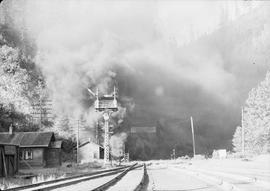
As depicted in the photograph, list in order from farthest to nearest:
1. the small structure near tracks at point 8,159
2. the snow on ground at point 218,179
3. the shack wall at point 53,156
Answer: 1. the shack wall at point 53,156
2. the small structure near tracks at point 8,159
3. the snow on ground at point 218,179

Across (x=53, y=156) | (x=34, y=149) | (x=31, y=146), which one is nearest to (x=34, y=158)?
(x=34, y=149)

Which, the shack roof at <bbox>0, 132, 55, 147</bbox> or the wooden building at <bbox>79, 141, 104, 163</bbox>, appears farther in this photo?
the wooden building at <bbox>79, 141, 104, 163</bbox>

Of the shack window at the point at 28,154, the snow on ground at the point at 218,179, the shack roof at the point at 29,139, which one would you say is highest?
the shack roof at the point at 29,139

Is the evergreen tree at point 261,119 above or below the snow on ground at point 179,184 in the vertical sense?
above

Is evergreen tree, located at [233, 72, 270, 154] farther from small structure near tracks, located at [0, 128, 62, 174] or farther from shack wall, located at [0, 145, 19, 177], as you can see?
shack wall, located at [0, 145, 19, 177]

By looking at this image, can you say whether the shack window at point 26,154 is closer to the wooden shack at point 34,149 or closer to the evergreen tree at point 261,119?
the wooden shack at point 34,149

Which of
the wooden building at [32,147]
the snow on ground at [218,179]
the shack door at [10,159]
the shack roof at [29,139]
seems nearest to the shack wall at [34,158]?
the wooden building at [32,147]

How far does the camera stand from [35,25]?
411 ft

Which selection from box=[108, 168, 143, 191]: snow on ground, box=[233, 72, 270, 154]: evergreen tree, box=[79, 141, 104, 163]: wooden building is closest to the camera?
box=[108, 168, 143, 191]: snow on ground

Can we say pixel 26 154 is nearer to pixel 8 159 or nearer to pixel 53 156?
pixel 53 156

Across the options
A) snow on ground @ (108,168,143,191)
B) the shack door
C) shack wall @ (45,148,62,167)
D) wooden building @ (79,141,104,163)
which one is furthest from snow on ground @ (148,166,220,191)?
wooden building @ (79,141,104,163)

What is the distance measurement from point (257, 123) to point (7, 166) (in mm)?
32608

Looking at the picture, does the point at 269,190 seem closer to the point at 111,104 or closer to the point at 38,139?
the point at 38,139

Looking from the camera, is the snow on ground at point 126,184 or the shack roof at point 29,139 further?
the shack roof at point 29,139
